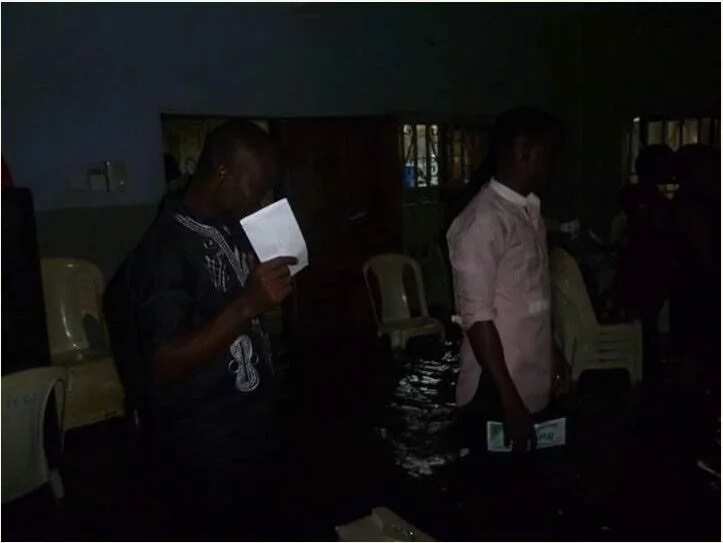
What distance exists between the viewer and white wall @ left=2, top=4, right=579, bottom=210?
161 inches

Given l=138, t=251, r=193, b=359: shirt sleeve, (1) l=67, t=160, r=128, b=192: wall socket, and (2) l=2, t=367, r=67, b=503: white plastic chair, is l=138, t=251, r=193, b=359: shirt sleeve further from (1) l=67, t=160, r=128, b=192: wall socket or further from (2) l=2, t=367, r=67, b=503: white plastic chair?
(1) l=67, t=160, r=128, b=192: wall socket

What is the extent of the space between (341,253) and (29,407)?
3690mm

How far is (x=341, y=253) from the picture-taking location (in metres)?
5.66

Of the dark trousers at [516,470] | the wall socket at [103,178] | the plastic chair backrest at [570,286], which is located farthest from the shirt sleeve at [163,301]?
the wall socket at [103,178]

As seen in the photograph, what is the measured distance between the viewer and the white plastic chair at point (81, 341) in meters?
3.53

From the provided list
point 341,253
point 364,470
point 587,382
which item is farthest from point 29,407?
point 341,253

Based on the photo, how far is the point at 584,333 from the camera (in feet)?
12.2

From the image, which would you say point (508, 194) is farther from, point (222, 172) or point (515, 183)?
point (222, 172)

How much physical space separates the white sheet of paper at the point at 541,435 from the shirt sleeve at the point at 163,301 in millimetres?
1051

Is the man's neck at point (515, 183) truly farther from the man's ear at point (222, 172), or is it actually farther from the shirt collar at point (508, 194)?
the man's ear at point (222, 172)

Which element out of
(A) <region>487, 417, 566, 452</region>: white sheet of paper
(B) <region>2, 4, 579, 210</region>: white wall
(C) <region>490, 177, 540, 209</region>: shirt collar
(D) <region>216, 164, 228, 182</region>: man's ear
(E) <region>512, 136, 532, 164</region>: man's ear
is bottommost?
(A) <region>487, 417, 566, 452</region>: white sheet of paper

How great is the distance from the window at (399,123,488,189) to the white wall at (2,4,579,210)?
8.5 inches

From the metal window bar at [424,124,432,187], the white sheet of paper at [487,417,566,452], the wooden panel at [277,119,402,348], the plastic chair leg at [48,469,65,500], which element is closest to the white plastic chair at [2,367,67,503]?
the plastic chair leg at [48,469,65,500]

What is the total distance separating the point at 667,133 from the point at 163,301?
24.4 ft
